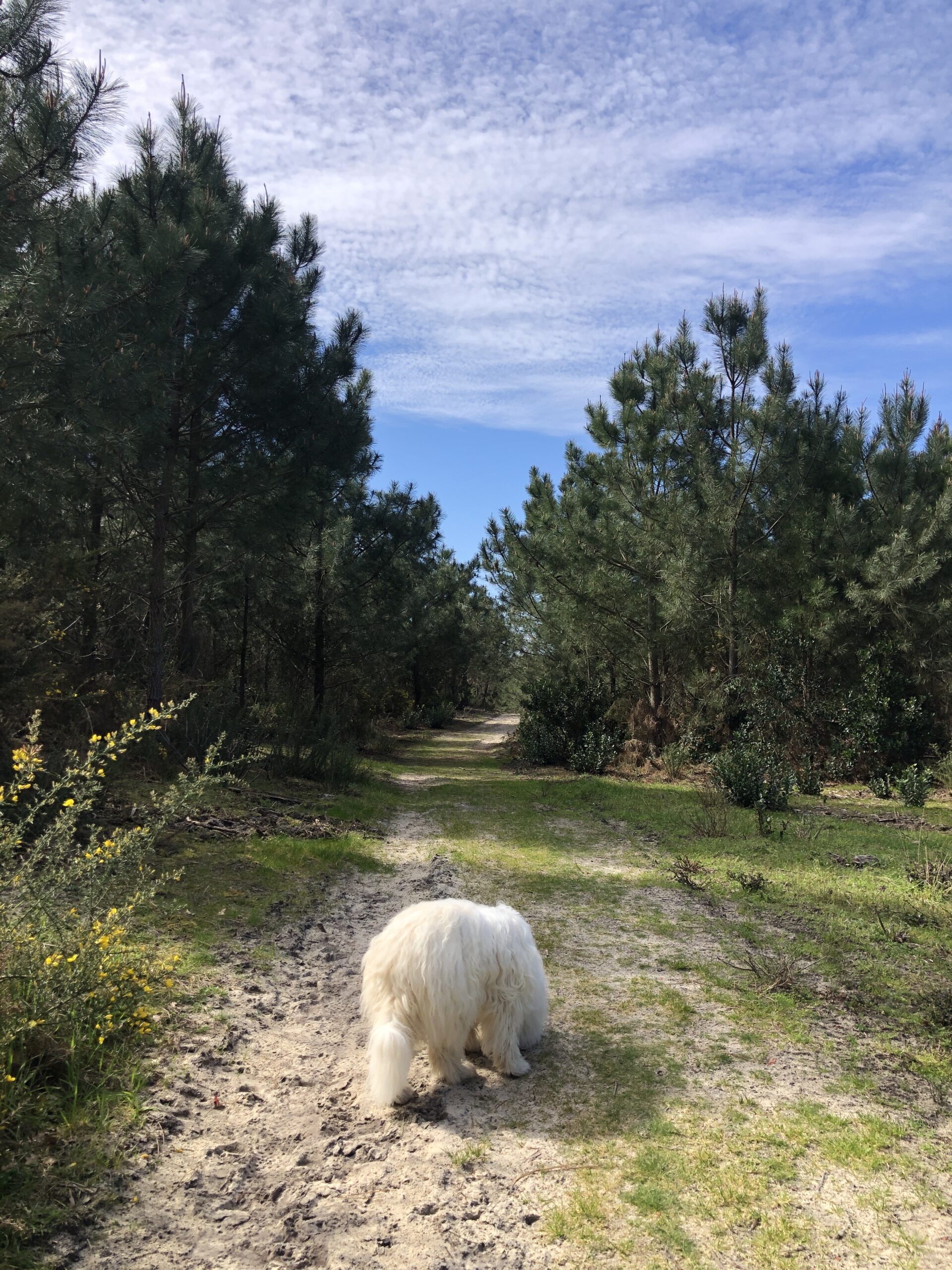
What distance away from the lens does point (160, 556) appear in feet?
32.6

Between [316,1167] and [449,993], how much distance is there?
31.3 inches

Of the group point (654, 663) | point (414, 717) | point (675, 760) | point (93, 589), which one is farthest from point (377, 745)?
point (93, 589)

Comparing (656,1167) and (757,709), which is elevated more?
(757,709)

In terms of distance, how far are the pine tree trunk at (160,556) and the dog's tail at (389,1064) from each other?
721 centimetres

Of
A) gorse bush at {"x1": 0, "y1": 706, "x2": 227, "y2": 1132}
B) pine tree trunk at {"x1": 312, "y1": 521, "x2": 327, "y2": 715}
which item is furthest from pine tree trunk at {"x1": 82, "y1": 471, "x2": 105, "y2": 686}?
gorse bush at {"x1": 0, "y1": 706, "x2": 227, "y2": 1132}

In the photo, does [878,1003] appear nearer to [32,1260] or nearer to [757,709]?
[32,1260]

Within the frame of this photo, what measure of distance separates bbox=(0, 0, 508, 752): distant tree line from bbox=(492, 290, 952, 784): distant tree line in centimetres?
562

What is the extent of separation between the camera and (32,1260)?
2.20 metres

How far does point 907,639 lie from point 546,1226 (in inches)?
515

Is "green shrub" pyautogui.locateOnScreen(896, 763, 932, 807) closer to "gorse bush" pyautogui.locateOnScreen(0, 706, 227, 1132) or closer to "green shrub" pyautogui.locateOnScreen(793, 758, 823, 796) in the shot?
"green shrub" pyautogui.locateOnScreen(793, 758, 823, 796)

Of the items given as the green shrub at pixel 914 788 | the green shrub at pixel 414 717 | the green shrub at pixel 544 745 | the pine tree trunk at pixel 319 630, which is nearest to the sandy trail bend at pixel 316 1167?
the green shrub at pixel 914 788

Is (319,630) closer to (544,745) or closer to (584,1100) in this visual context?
(544,745)

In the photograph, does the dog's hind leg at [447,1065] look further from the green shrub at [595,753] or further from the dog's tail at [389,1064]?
the green shrub at [595,753]

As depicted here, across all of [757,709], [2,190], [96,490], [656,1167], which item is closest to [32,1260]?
[656,1167]
